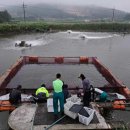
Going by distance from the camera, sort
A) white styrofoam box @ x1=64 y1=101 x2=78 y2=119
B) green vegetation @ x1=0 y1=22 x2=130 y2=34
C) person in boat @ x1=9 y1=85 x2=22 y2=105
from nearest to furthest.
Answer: white styrofoam box @ x1=64 y1=101 x2=78 y2=119, person in boat @ x1=9 y1=85 x2=22 y2=105, green vegetation @ x1=0 y1=22 x2=130 y2=34

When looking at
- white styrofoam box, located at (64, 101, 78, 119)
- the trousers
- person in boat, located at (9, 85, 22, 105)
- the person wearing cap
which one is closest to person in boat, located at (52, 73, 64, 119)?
the trousers

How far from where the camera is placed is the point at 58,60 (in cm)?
2216

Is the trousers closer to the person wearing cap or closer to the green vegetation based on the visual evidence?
the person wearing cap

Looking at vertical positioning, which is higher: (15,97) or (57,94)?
(57,94)

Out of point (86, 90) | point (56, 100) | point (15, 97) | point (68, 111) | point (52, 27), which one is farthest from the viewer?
point (52, 27)

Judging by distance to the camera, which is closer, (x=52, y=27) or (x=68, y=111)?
(x=68, y=111)

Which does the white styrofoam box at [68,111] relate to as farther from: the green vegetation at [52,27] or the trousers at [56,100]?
the green vegetation at [52,27]

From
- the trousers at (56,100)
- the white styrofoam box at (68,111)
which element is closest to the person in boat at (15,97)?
the trousers at (56,100)

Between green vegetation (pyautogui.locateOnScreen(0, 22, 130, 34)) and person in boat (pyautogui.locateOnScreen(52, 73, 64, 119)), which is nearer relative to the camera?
person in boat (pyautogui.locateOnScreen(52, 73, 64, 119))

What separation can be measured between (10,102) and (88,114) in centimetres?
352

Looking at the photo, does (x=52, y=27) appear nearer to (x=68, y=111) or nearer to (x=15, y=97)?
(x=15, y=97)

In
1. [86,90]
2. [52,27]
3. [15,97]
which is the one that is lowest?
[52,27]

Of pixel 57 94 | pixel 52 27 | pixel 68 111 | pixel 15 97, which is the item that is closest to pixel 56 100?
pixel 57 94

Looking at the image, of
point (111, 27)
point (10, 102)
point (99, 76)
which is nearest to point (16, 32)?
point (111, 27)
